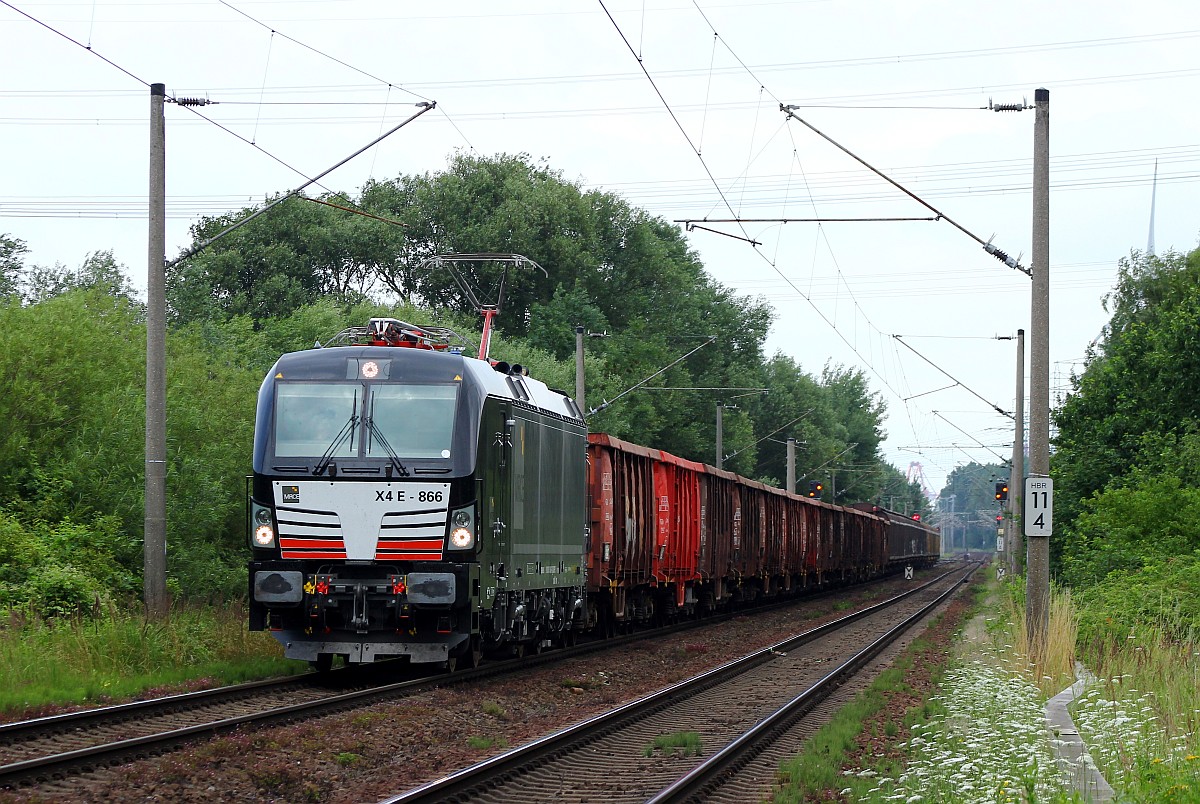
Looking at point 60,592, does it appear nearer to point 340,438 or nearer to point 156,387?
point 156,387

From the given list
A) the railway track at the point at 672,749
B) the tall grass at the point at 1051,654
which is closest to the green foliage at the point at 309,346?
the railway track at the point at 672,749

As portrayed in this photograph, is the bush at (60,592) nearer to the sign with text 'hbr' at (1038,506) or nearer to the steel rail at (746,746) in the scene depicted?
the steel rail at (746,746)

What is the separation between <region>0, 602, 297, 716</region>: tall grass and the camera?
44.8 feet

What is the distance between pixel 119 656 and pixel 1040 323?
38.6 ft

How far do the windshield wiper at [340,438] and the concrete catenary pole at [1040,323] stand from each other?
28.6ft

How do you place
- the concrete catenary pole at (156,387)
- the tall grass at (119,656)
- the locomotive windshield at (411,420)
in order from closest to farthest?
the tall grass at (119,656), the locomotive windshield at (411,420), the concrete catenary pole at (156,387)

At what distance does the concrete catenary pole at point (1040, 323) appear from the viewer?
738 inches

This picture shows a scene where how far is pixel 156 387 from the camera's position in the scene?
1739cm

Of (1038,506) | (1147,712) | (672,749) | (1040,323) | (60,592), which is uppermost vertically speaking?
(1040,323)

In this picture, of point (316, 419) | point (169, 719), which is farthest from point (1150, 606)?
point (169, 719)

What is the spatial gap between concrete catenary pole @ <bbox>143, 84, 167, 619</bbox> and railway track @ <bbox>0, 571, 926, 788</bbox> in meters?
2.33

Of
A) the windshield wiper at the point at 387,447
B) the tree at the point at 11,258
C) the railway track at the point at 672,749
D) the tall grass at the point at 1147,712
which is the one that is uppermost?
the tree at the point at 11,258

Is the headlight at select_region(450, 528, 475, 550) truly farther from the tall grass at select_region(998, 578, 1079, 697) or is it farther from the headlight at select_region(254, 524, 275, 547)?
the tall grass at select_region(998, 578, 1079, 697)

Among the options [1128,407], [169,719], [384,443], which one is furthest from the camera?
[1128,407]
